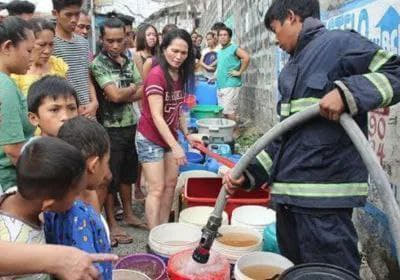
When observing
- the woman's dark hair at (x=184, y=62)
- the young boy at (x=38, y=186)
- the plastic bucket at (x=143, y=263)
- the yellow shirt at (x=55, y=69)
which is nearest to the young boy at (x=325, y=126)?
the plastic bucket at (x=143, y=263)

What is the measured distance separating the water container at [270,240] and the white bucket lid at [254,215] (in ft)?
0.59

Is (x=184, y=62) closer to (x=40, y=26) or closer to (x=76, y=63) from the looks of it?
(x=76, y=63)

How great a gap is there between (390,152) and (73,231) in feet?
6.95

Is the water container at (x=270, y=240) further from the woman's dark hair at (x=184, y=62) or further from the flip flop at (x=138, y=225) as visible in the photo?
the flip flop at (x=138, y=225)

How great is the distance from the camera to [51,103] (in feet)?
7.58

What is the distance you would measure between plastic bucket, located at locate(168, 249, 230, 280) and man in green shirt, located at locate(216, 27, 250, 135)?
218 inches

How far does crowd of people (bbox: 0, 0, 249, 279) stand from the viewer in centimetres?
144

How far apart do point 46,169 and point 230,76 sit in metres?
6.69

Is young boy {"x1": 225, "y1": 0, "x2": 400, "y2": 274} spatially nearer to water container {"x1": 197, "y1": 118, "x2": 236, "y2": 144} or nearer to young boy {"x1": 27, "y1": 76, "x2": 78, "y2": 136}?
young boy {"x1": 27, "y1": 76, "x2": 78, "y2": 136}

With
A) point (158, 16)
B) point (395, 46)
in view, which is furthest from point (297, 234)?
point (158, 16)

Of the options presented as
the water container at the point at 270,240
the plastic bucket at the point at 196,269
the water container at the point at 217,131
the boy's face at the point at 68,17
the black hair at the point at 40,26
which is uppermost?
the boy's face at the point at 68,17

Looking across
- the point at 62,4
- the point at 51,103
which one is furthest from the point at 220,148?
the point at 51,103

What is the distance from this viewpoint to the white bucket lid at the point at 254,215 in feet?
10.5

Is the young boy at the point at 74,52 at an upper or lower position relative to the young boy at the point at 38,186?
upper
